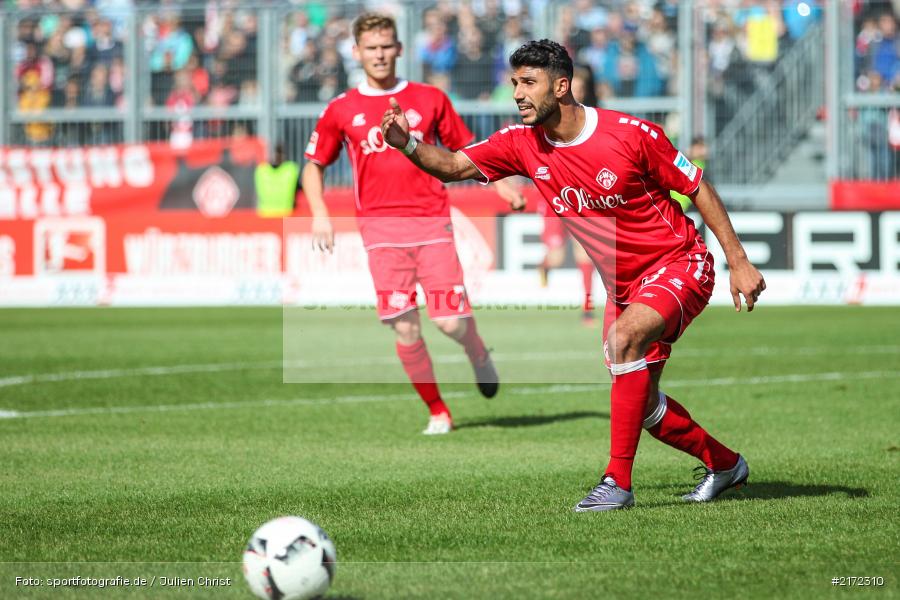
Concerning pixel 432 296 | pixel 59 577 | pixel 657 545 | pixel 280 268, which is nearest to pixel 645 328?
pixel 657 545

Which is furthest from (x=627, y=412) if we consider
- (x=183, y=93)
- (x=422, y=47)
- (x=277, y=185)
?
(x=183, y=93)

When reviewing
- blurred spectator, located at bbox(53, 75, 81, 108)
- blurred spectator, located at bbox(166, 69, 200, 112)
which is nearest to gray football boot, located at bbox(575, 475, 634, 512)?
blurred spectator, located at bbox(166, 69, 200, 112)

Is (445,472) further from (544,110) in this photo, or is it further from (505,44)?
(505,44)

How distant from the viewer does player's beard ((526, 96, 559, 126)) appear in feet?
20.0

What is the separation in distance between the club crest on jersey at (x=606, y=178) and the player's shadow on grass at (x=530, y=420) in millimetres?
3242

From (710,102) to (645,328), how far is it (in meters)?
16.2

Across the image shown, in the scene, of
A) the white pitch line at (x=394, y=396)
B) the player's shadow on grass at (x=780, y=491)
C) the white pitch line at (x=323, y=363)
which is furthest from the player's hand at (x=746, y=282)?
the white pitch line at (x=323, y=363)

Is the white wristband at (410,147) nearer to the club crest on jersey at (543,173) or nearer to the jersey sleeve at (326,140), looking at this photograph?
the club crest on jersey at (543,173)

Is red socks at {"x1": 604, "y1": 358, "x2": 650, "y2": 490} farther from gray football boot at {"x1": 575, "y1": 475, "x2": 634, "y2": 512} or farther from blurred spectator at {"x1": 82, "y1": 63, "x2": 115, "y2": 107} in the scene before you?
blurred spectator at {"x1": 82, "y1": 63, "x2": 115, "y2": 107}

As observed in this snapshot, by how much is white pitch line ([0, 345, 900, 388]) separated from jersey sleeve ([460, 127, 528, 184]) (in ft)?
20.9

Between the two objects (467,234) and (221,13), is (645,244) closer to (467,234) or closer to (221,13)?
(467,234)

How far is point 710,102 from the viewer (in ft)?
70.5

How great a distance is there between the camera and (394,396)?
1095cm

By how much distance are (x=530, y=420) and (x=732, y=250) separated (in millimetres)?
3639
